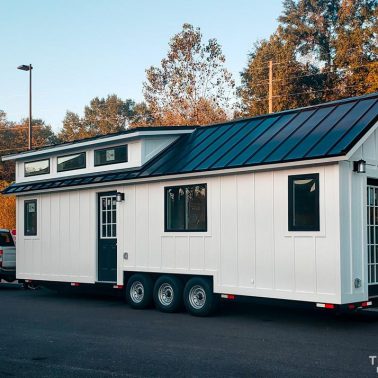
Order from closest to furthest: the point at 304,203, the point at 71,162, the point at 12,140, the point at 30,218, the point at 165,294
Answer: the point at 304,203 < the point at 165,294 < the point at 71,162 < the point at 30,218 < the point at 12,140

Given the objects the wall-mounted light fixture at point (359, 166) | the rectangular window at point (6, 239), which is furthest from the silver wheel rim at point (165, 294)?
the rectangular window at point (6, 239)

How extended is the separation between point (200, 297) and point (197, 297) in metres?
0.08

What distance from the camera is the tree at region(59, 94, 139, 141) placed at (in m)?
85.0

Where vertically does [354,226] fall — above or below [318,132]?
below

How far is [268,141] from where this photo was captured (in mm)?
13719

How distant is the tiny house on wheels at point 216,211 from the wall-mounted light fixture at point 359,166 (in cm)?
3

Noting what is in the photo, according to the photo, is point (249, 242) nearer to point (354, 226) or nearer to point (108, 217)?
point (354, 226)

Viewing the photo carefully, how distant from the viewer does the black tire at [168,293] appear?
1438cm

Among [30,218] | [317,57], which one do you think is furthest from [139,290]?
[317,57]

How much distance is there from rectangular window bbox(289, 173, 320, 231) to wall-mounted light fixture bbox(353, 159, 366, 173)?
69cm

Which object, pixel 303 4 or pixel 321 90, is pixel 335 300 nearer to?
pixel 321 90

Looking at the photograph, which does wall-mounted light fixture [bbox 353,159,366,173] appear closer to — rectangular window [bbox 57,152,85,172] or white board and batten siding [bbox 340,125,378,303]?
white board and batten siding [bbox 340,125,378,303]

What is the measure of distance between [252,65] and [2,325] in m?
38.3

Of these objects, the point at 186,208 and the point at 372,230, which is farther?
the point at 186,208
